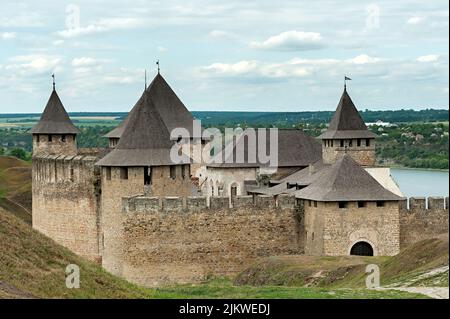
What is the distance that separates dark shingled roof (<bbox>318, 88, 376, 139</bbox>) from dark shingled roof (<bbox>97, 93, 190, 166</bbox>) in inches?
323

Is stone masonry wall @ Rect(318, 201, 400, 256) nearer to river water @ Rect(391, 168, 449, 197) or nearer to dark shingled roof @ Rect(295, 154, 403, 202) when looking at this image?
dark shingled roof @ Rect(295, 154, 403, 202)

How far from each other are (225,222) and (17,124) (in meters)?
132

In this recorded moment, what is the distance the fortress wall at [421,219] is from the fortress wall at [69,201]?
28.7ft

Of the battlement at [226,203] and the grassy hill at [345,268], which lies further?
the battlement at [226,203]

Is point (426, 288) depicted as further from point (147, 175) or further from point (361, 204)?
point (147, 175)

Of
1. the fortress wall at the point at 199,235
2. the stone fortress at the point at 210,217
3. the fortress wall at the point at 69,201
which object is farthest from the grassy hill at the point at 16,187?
the fortress wall at the point at 199,235

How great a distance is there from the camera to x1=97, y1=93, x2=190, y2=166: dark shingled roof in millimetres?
30000

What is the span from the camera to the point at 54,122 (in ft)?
130

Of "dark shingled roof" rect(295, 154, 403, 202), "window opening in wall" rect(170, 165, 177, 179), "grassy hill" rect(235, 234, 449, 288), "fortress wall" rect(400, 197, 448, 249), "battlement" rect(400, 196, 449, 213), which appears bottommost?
"grassy hill" rect(235, 234, 449, 288)

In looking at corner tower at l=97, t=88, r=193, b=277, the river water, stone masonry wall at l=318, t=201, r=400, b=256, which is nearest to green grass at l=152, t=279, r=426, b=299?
stone masonry wall at l=318, t=201, r=400, b=256

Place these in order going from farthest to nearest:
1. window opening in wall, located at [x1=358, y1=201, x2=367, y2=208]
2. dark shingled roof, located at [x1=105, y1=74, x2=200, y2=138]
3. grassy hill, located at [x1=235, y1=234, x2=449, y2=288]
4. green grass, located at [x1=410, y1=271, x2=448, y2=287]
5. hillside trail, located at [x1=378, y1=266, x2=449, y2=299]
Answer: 1. dark shingled roof, located at [x1=105, y1=74, x2=200, y2=138]
2. window opening in wall, located at [x1=358, y1=201, x2=367, y2=208]
3. grassy hill, located at [x1=235, y1=234, x2=449, y2=288]
4. green grass, located at [x1=410, y1=271, x2=448, y2=287]
5. hillside trail, located at [x1=378, y1=266, x2=449, y2=299]

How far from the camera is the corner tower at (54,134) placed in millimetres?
39281

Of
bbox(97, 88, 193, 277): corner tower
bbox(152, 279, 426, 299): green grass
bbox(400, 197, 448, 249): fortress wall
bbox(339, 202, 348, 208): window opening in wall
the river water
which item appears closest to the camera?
bbox(152, 279, 426, 299): green grass

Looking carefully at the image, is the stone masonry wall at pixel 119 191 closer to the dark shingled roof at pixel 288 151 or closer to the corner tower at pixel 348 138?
the dark shingled roof at pixel 288 151
